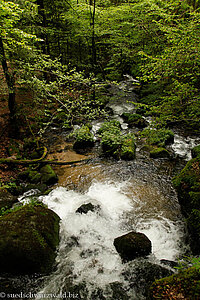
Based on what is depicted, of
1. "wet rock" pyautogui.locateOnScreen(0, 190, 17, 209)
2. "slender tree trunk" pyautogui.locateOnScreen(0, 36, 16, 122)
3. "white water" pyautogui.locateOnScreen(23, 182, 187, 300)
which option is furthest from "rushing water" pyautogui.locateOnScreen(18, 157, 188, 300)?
"slender tree trunk" pyautogui.locateOnScreen(0, 36, 16, 122)

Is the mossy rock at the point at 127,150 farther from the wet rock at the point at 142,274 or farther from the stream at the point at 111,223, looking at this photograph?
the wet rock at the point at 142,274

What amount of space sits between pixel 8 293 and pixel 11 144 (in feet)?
23.6

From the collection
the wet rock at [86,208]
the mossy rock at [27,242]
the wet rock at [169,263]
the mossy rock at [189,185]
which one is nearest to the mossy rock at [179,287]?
the wet rock at [169,263]

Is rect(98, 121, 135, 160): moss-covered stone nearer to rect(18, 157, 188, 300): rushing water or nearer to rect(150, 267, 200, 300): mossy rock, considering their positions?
rect(18, 157, 188, 300): rushing water

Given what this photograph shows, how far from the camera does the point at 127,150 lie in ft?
29.2

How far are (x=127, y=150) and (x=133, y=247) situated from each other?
550 cm

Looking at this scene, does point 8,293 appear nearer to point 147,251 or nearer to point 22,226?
point 22,226

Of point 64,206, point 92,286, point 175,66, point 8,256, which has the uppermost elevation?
point 175,66

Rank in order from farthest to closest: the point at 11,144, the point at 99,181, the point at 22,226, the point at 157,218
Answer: the point at 11,144 → the point at 99,181 → the point at 157,218 → the point at 22,226

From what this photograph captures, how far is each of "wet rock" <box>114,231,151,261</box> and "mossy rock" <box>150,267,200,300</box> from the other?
61.0 inches

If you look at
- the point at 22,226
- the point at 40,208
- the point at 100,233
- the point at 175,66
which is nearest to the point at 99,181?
the point at 100,233

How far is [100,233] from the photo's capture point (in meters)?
4.84

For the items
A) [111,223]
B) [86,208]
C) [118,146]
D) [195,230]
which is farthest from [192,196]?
[118,146]

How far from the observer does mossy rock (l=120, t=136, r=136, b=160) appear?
348 inches
